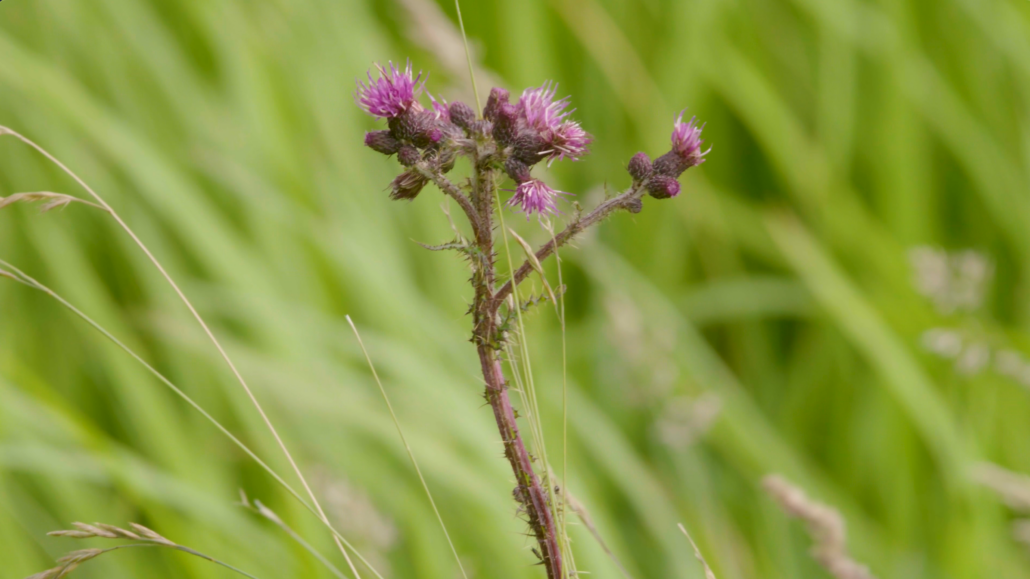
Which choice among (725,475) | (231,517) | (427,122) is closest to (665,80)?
(725,475)

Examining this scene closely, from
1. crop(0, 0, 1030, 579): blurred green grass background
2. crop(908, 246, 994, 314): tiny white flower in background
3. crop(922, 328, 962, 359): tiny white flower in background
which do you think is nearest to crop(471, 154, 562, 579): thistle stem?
crop(0, 0, 1030, 579): blurred green grass background

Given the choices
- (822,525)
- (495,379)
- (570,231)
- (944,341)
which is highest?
(944,341)

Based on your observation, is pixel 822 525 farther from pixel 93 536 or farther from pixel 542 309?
pixel 542 309

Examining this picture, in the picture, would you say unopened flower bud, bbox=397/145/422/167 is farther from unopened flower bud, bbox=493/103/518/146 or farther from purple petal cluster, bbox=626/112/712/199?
purple petal cluster, bbox=626/112/712/199

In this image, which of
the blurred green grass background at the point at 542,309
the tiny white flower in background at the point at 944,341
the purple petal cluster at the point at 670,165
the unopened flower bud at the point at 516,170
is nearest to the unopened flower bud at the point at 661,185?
the purple petal cluster at the point at 670,165

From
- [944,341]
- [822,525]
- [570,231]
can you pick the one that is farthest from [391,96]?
[944,341]

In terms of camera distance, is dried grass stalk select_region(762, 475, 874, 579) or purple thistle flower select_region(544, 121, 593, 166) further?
dried grass stalk select_region(762, 475, 874, 579)
